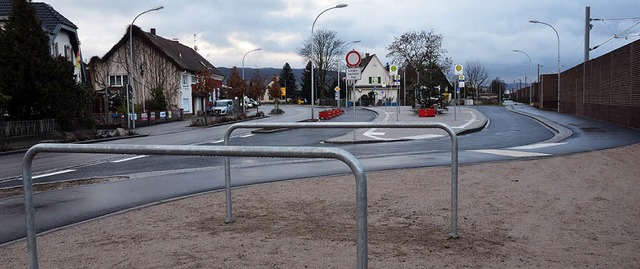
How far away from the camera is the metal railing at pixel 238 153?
295 cm

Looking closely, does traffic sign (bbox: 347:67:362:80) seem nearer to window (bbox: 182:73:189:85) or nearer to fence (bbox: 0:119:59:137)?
fence (bbox: 0:119:59:137)

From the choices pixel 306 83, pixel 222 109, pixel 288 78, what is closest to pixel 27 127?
pixel 222 109

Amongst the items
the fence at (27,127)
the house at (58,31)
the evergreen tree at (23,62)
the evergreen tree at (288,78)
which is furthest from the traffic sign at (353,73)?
the evergreen tree at (288,78)

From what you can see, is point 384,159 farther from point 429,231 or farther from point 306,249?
point 306,249

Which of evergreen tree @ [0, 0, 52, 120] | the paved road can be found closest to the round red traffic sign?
the paved road

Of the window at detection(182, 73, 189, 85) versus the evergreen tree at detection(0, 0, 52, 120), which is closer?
the evergreen tree at detection(0, 0, 52, 120)

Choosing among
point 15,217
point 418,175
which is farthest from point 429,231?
point 15,217

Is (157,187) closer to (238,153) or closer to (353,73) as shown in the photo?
(238,153)

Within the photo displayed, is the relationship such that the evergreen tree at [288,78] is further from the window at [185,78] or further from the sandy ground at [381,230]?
the sandy ground at [381,230]

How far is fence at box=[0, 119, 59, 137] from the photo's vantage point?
20984mm

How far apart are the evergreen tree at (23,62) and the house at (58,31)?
9566mm

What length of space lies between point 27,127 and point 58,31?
1563cm

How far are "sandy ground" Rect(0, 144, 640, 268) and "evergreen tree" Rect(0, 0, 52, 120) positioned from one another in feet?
60.7

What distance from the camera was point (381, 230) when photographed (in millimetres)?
5586
